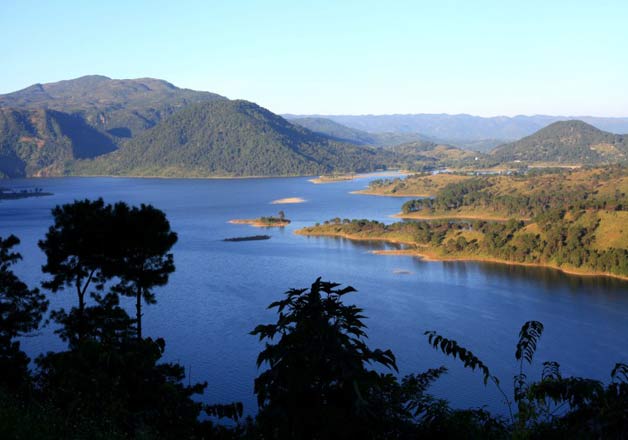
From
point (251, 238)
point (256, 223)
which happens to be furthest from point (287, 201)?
point (251, 238)

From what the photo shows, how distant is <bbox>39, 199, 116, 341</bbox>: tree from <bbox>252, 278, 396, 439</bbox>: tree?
11.3m

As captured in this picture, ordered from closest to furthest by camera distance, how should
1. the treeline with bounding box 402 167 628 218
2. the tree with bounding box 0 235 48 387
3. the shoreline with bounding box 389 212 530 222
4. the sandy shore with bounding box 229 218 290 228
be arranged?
the tree with bounding box 0 235 48 387, the sandy shore with bounding box 229 218 290 228, the treeline with bounding box 402 167 628 218, the shoreline with bounding box 389 212 530 222

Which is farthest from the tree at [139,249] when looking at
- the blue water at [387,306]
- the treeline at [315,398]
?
the blue water at [387,306]

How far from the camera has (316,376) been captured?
6.27m

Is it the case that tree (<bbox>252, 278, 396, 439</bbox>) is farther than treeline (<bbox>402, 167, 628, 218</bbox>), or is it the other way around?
treeline (<bbox>402, 167, 628, 218</bbox>)

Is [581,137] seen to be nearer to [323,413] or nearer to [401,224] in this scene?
[401,224]

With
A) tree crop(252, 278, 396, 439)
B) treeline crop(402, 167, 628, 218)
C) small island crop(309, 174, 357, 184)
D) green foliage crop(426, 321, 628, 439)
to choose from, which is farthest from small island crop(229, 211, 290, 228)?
small island crop(309, 174, 357, 184)

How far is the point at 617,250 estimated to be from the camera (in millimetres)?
47594

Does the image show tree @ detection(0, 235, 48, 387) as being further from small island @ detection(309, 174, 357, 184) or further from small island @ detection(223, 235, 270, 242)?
small island @ detection(309, 174, 357, 184)

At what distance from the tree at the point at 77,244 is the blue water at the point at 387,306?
7.59 meters

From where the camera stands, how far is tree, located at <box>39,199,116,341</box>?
648 inches

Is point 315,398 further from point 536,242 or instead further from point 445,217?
point 445,217

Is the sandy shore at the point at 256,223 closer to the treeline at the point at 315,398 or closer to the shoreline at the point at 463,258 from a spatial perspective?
the shoreline at the point at 463,258

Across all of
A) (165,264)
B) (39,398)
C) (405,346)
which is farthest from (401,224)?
(39,398)
